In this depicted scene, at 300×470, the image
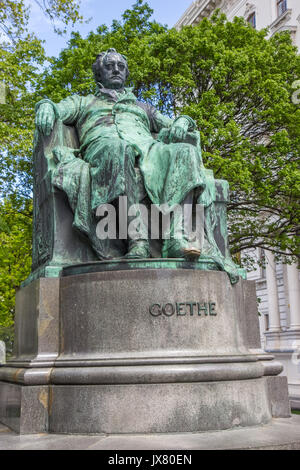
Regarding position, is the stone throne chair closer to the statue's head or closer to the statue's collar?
the statue's collar

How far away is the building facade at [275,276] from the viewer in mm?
31891

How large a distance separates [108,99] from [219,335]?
3.45 metres

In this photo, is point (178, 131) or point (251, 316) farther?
point (178, 131)

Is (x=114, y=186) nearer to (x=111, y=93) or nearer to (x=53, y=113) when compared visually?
(x=53, y=113)

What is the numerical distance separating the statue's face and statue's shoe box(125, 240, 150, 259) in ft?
8.79

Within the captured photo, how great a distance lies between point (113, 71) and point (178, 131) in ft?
5.27

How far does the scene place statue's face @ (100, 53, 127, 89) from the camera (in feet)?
22.4

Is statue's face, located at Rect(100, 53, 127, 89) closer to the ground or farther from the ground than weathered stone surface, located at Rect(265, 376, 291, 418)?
farther from the ground

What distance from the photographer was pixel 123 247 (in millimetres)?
5375

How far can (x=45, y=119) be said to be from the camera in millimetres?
5859

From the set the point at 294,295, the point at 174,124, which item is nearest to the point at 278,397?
the point at 174,124

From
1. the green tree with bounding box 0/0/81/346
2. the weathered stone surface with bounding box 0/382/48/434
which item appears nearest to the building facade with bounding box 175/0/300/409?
the green tree with bounding box 0/0/81/346

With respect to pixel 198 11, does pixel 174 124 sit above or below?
below

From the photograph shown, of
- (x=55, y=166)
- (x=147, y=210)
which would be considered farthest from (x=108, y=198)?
(x=55, y=166)
